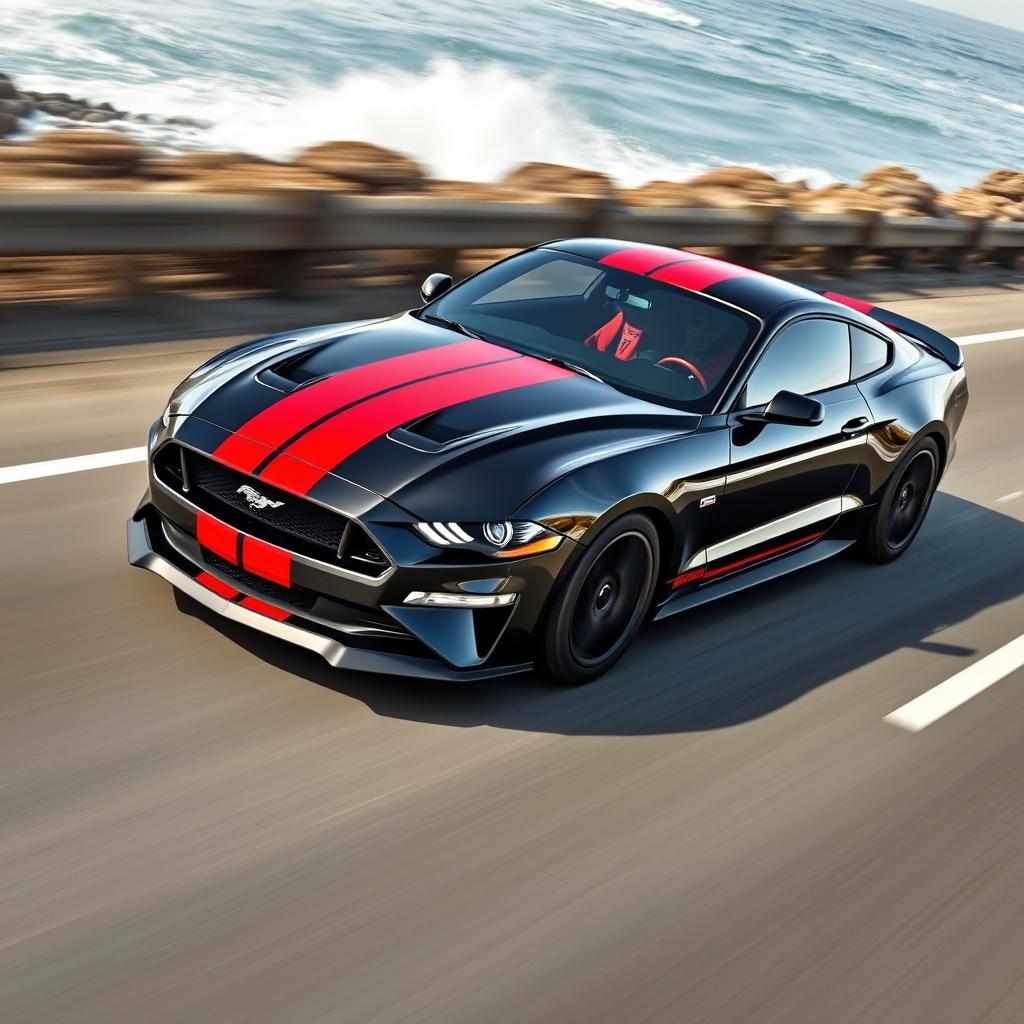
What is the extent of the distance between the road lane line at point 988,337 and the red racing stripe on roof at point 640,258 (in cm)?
732

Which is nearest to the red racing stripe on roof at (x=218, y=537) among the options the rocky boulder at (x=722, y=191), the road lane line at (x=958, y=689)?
the road lane line at (x=958, y=689)

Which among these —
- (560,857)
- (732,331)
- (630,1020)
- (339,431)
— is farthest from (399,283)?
(630,1020)

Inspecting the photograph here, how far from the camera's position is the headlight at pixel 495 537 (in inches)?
163

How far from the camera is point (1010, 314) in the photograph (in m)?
14.4

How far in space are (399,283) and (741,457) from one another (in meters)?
5.86

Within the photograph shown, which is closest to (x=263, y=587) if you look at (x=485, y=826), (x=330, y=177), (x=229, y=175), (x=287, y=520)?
(x=287, y=520)

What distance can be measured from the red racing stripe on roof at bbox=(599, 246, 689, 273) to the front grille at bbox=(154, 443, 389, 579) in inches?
82.4

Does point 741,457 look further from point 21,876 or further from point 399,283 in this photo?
point 399,283

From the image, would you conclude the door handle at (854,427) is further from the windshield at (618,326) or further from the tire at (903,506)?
the windshield at (618,326)

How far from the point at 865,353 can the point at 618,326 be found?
53.4 inches

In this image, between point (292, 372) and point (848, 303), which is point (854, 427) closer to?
point (848, 303)

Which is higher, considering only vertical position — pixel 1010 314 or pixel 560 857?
pixel 560 857

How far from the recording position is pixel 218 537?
435cm

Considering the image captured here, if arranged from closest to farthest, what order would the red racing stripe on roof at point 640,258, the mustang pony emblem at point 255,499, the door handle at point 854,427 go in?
the mustang pony emblem at point 255,499 < the red racing stripe on roof at point 640,258 < the door handle at point 854,427
